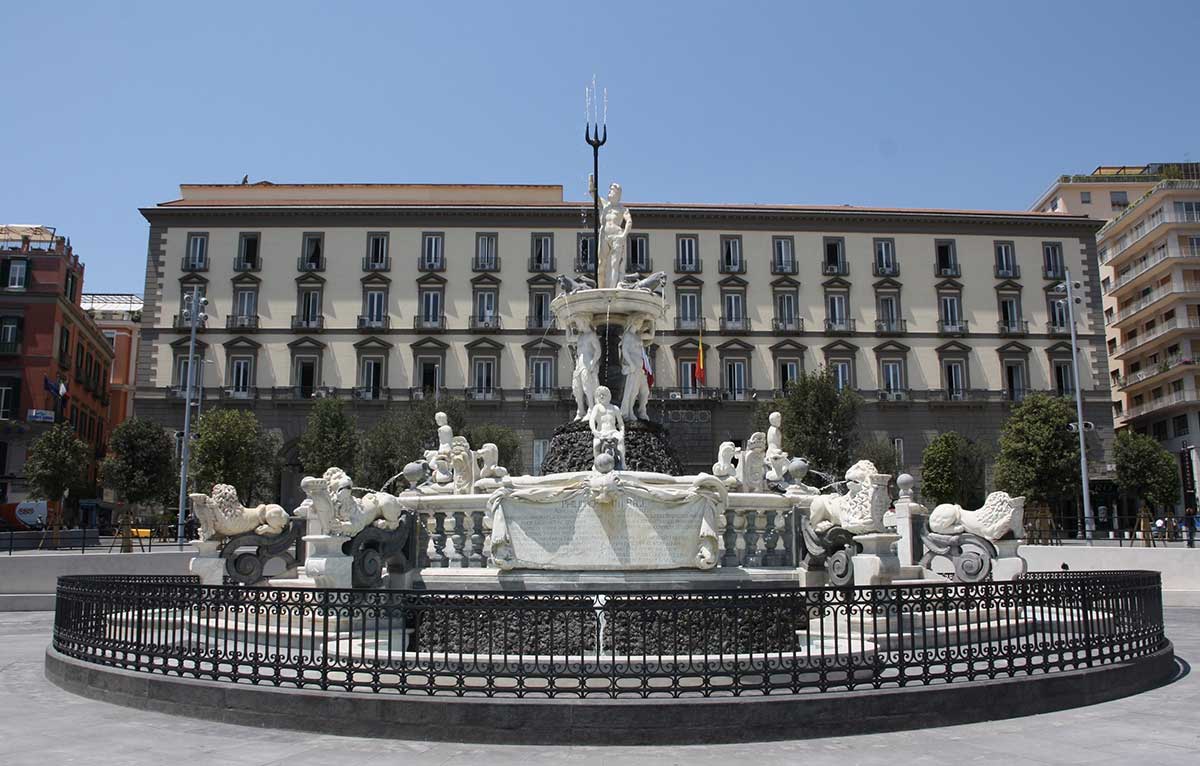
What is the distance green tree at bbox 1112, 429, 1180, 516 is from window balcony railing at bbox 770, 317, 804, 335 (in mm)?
18292

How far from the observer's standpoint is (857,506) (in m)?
11.9

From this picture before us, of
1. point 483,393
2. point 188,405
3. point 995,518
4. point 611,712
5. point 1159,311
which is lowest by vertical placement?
point 611,712

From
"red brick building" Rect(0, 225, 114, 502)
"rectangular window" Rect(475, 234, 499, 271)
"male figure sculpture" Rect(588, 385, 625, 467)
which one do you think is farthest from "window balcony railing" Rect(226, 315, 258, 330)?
"male figure sculpture" Rect(588, 385, 625, 467)

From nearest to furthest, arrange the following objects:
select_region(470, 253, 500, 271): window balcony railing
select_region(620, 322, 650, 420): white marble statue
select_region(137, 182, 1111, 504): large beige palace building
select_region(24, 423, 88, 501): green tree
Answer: select_region(620, 322, 650, 420): white marble statue, select_region(24, 423, 88, 501): green tree, select_region(137, 182, 1111, 504): large beige palace building, select_region(470, 253, 500, 271): window balcony railing

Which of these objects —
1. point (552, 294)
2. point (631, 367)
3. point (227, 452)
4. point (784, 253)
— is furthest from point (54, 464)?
point (784, 253)

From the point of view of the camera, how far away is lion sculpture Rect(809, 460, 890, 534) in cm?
1180

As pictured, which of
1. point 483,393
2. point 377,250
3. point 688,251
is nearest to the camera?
point 483,393

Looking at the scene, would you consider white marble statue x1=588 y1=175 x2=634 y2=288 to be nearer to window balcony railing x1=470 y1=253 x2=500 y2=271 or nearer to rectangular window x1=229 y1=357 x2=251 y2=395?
window balcony railing x1=470 y1=253 x2=500 y2=271

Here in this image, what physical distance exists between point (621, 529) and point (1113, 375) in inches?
2507

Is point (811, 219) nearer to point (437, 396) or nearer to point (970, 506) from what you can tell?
point (970, 506)

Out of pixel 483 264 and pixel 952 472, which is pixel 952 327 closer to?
pixel 952 472

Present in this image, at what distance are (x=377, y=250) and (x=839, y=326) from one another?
1094 inches

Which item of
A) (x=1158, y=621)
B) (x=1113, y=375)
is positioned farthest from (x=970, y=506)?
(x=1158, y=621)

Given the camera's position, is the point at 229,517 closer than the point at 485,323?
Yes
